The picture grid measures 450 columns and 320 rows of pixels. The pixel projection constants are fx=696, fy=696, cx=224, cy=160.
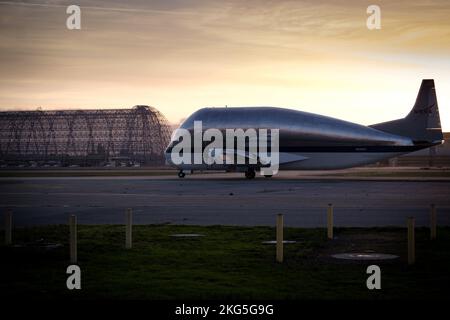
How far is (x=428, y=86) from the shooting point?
5853 cm

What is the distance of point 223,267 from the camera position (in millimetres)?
15086

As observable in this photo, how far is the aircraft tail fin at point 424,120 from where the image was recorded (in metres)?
57.6

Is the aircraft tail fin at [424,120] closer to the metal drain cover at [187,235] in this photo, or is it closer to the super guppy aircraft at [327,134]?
the super guppy aircraft at [327,134]

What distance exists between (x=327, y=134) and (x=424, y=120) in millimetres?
9498

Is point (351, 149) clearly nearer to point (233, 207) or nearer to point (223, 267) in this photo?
point (233, 207)

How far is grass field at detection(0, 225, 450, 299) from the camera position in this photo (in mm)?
12477

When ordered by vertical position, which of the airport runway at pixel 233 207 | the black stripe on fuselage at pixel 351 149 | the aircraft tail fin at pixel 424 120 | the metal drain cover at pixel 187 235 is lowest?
the metal drain cover at pixel 187 235

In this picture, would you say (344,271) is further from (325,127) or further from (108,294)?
(325,127)

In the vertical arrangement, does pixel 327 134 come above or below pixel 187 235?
above

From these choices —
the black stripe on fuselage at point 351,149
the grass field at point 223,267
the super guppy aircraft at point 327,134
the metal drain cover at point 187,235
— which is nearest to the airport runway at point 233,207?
the metal drain cover at point 187,235

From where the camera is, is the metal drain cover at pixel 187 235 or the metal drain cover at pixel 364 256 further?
the metal drain cover at pixel 187 235

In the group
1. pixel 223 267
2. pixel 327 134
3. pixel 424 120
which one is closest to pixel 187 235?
pixel 223 267

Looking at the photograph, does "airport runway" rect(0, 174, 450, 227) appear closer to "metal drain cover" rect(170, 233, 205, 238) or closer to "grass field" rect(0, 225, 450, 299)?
"metal drain cover" rect(170, 233, 205, 238)

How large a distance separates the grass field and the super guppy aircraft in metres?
38.0
